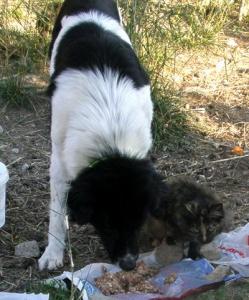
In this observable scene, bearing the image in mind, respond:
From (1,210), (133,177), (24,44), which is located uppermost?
(24,44)

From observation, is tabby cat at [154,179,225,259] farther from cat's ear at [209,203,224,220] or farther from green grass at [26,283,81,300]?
green grass at [26,283,81,300]

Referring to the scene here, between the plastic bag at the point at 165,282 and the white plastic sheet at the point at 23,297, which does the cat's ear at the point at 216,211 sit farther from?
the white plastic sheet at the point at 23,297

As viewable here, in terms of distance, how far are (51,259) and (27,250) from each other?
188 millimetres

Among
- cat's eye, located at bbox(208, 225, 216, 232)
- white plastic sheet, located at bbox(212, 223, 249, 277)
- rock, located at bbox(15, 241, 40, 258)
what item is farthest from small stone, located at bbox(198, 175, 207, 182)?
rock, located at bbox(15, 241, 40, 258)

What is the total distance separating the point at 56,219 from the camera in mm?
4172

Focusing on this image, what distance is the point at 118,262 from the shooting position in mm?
3547

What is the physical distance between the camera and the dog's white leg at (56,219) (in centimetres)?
407

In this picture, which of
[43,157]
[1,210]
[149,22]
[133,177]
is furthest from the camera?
[149,22]

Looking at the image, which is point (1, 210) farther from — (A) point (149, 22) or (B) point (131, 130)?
(A) point (149, 22)

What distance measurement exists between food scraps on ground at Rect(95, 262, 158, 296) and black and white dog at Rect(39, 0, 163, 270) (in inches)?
7.4

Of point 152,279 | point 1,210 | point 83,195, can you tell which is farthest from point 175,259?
point 1,210

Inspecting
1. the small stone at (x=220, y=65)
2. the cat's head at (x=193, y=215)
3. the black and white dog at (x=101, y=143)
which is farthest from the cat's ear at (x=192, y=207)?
the small stone at (x=220, y=65)

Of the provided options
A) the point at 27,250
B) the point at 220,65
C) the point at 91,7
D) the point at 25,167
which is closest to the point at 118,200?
the point at 27,250

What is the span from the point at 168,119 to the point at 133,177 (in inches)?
90.4
